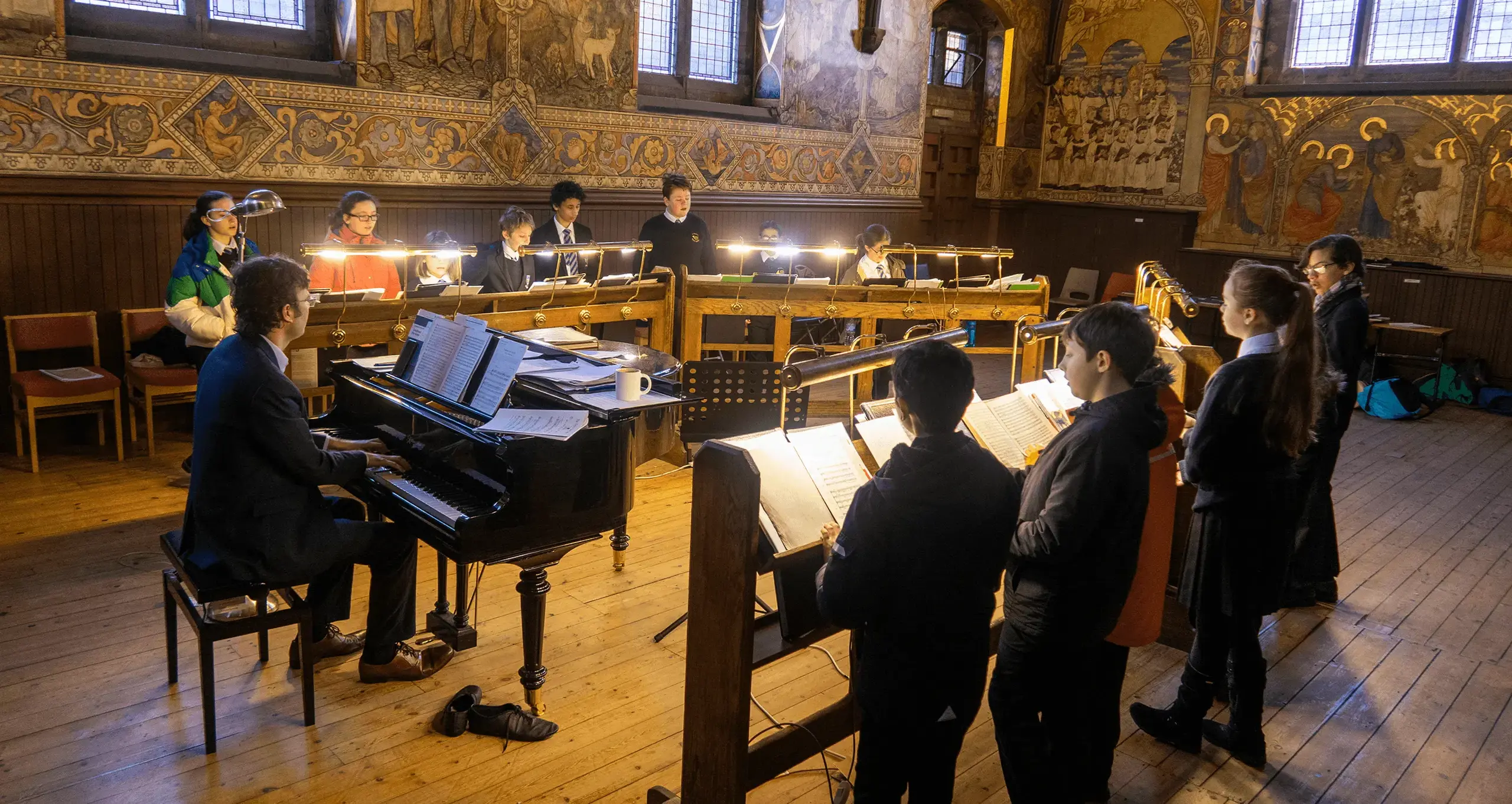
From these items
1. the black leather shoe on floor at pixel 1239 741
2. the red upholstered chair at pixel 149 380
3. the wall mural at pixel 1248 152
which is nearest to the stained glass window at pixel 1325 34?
the wall mural at pixel 1248 152

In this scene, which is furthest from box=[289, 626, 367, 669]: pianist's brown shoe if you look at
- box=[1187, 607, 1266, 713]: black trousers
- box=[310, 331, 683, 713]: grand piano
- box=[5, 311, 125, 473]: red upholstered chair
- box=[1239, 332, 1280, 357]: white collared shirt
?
box=[1239, 332, 1280, 357]: white collared shirt

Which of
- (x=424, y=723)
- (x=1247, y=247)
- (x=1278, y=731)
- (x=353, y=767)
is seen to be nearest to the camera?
(x=353, y=767)

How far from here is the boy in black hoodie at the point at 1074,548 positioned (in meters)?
2.43

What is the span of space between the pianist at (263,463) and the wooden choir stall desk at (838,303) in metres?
3.28

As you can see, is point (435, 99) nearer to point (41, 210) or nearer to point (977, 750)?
point (41, 210)

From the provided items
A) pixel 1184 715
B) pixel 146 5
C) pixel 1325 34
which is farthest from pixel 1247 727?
pixel 1325 34

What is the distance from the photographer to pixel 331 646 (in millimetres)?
3793

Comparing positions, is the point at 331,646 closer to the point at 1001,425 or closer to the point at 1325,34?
the point at 1001,425

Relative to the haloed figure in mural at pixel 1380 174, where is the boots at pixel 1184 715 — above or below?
below

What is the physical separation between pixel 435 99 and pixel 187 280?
2442 millimetres

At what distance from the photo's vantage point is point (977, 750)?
11.3 feet

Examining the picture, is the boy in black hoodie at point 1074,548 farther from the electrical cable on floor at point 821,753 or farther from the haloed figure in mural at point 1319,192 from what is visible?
the haloed figure in mural at point 1319,192

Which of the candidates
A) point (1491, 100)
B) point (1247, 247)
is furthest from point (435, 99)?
point (1491, 100)

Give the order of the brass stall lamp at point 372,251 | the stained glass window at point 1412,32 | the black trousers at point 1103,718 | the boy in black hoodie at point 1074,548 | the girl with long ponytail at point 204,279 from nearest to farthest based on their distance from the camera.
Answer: the boy in black hoodie at point 1074,548 < the black trousers at point 1103,718 < the brass stall lamp at point 372,251 < the girl with long ponytail at point 204,279 < the stained glass window at point 1412,32
